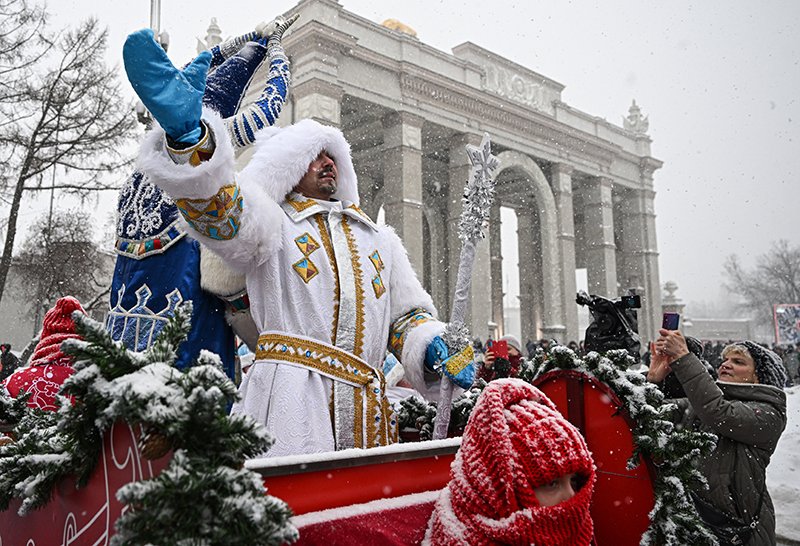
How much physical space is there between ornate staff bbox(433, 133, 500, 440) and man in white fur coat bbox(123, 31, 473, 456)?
0.07 metres

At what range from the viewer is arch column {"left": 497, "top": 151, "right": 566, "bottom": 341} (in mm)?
24344

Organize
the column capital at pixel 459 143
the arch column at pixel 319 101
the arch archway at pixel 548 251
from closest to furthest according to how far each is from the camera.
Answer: the arch column at pixel 319 101
the column capital at pixel 459 143
the arch archway at pixel 548 251

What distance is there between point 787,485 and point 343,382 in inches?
261

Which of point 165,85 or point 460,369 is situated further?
point 460,369

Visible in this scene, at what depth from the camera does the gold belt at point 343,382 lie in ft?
7.79

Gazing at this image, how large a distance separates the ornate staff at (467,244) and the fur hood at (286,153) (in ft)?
2.45

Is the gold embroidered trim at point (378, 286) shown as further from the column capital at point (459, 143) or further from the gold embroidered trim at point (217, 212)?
the column capital at point (459, 143)

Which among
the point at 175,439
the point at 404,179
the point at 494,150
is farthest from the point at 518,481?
the point at 494,150

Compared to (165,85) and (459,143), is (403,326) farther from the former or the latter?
(459,143)

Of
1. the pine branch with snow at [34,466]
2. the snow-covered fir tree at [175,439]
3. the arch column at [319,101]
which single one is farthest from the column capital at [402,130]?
the snow-covered fir tree at [175,439]

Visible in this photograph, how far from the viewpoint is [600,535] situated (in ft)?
7.87

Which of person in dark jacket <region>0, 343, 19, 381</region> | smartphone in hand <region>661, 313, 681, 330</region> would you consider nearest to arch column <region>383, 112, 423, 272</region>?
→ person in dark jacket <region>0, 343, 19, 381</region>

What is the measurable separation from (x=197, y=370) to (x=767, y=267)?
61511 mm

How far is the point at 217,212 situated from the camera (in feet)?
6.82
